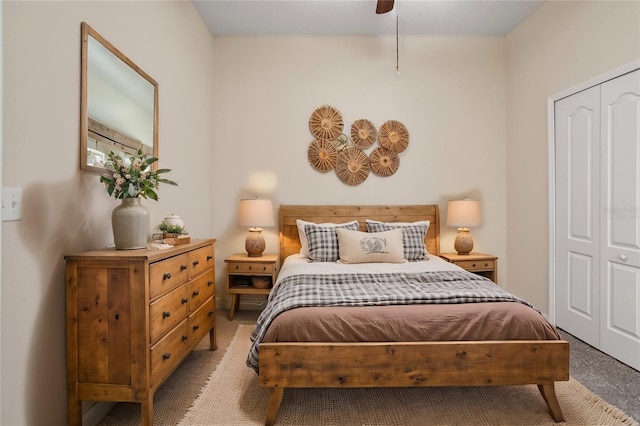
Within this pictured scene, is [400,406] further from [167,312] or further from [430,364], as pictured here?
[167,312]


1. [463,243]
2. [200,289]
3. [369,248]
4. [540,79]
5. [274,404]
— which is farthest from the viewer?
[463,243]

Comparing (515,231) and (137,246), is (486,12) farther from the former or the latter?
(137,246)

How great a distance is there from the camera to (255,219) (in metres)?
3.56

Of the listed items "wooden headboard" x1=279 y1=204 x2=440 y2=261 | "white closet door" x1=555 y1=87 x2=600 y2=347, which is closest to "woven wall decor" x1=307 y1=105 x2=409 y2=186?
"wooden headboard" x1=279 y1=204 x2=440 y2=261

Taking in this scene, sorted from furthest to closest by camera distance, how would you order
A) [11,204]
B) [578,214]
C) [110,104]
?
[578,214] → [110,104] → [11,204]

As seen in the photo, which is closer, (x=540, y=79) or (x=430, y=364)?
(x=430, y=364)

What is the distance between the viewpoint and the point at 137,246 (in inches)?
73.8

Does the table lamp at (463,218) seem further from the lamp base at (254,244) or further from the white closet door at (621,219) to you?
the lamp base at (254,244)

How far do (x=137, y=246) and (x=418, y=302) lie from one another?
5.04ft

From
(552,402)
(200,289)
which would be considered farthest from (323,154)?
(552,402)

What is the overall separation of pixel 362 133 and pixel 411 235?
1231 millimetres

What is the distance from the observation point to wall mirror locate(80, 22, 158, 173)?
1.84 metres

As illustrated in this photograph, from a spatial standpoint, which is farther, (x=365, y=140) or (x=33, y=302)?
(x=365, y=140)

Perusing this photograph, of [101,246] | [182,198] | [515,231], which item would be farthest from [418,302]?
[515,231]
